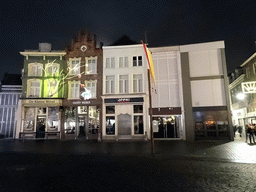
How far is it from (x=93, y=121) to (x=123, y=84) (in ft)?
19.6

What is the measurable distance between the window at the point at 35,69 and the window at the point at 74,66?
4.07 metres

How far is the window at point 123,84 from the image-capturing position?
23.6 metres

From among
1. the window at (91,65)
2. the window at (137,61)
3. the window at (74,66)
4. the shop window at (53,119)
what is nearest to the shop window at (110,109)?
the window at (91,65)

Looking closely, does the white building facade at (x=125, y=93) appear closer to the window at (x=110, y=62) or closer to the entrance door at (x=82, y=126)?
the window at (x=110, y=62)

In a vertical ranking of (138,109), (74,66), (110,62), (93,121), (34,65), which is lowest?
(93,121)

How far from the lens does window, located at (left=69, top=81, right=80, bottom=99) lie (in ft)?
81.4

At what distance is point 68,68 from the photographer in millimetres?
25188

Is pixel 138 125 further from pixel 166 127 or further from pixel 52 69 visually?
pixel 52 69

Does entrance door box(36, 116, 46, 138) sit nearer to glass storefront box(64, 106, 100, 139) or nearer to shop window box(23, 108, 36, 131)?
shop window box(23, 108, 36, 131)

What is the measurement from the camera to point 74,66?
25.4 m

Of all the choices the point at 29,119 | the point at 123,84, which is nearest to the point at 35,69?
the point at 29,119

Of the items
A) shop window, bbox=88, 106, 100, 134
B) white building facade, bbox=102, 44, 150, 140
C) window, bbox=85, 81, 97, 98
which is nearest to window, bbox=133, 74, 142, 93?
white building facade, bbox=102, 44, 150, 140

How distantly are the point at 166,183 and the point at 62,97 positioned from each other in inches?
838

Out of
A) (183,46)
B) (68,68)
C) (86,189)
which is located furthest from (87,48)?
(86,189)
